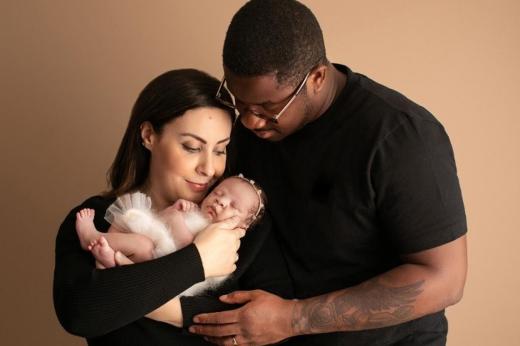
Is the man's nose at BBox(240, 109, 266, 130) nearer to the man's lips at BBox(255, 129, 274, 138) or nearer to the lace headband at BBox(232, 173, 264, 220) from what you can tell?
the man's lips at BBox(255, 129, 274, 138)

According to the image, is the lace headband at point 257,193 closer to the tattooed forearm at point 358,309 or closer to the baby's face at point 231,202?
the baby's face at point 231,202

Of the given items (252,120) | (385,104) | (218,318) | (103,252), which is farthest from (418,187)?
(103,252)

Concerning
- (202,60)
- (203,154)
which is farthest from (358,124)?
(202,60)

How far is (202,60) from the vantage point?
307cm

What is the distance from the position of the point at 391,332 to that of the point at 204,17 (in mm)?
1751

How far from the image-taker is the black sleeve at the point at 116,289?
1.92m

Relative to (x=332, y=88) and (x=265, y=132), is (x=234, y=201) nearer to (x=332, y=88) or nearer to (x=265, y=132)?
(x=265, y=132)

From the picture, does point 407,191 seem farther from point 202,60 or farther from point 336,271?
point 202,60

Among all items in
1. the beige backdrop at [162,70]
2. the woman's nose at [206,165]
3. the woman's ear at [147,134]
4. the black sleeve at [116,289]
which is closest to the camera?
the black sleeve at [116,289]

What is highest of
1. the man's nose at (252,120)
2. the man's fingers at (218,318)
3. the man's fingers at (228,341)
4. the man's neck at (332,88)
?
the man's neck at (332,88)

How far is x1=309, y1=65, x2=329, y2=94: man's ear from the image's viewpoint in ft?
6.81

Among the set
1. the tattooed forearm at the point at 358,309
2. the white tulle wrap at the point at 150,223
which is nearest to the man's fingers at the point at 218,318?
the white tulle wrap at the point at 150,223

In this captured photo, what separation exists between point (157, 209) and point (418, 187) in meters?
1.03

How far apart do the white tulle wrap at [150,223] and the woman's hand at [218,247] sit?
0.10 metres
